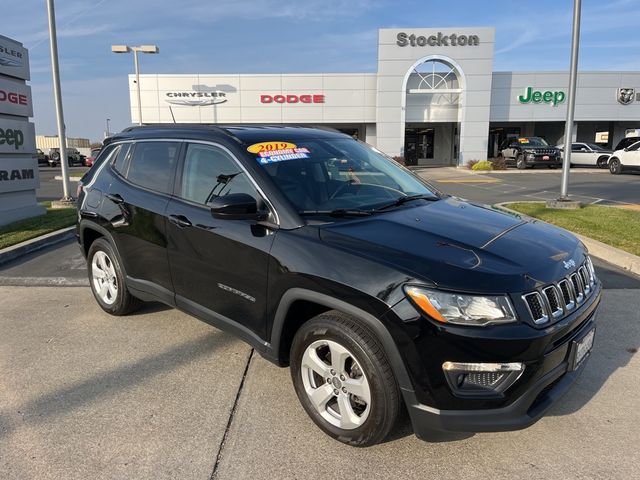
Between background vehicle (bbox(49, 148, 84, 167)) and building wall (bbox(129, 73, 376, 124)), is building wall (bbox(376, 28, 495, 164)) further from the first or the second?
background vehicle (bbox(49, 148, 84, 167))

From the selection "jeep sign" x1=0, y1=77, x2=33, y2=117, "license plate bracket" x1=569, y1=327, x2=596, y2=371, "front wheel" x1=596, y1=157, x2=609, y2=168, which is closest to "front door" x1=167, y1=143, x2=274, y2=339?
"license plate bracket" x1=569, y1=327, x2=596, y2=371

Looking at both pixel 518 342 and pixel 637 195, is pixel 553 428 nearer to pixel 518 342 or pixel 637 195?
pixel 518 342

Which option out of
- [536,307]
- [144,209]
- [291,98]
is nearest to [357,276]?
[536,307]

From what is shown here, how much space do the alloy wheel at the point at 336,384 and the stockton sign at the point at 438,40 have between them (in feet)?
106

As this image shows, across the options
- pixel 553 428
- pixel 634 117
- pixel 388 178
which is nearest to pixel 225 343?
pixel 388 178

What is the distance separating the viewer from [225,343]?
4133 mm

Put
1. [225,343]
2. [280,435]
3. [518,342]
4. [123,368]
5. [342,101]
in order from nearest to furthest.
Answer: [518,342] < [280,435] < [123,368] < [225,343] < [342,101]

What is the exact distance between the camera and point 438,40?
3183 cm

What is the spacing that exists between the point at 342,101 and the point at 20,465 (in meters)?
33.6

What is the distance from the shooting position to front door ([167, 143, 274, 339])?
3.09 m

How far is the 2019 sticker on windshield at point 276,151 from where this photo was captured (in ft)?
11.0

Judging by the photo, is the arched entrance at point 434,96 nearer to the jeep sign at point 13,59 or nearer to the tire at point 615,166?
the tire at point 615,166

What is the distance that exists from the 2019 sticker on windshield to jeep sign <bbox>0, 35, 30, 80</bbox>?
8.93m

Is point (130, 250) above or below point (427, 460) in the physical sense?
above
